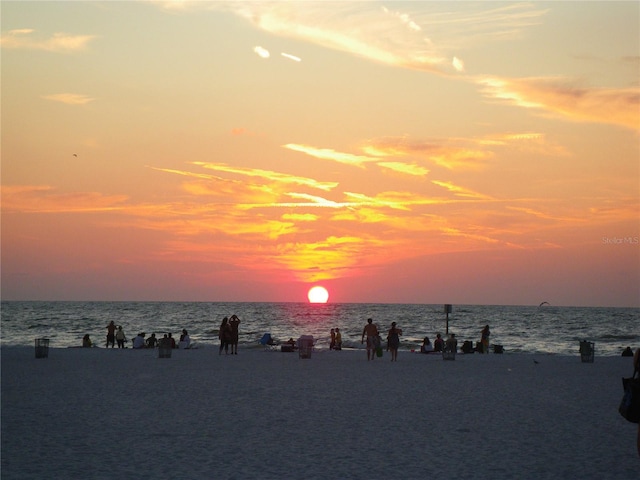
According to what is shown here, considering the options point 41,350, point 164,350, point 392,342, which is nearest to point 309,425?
point 392,342

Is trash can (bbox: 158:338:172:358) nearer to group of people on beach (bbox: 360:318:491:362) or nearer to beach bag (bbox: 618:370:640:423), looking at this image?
group of people on beach (bbox: 360:318:491:362)

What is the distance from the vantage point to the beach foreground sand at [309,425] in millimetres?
11562

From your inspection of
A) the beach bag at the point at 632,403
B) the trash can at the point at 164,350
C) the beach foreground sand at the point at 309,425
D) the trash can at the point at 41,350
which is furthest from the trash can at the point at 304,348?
the beach bag at the point at 632,403

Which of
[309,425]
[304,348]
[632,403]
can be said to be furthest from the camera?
[304,348]

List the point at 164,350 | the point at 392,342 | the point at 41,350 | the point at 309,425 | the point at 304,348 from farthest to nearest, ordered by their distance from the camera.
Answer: the point at 304,348 < the point at 164,350 < the point at 392,342 < the point at 41,350 < the point at 309,425

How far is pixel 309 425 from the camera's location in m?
15.5

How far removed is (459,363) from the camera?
117ft

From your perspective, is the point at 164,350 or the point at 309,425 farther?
the point at 164,350

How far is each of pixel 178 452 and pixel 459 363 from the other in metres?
25.0

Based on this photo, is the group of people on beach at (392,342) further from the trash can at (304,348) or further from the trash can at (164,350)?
the trash can at (164,350)

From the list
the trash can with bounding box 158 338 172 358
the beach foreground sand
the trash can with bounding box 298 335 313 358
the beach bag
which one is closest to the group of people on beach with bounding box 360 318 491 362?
the trash can with bounding box 298 335 313 358

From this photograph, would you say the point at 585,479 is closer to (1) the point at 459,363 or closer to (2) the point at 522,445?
(2) the point at 522,445

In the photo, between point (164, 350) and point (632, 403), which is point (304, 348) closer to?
point (164, 350)

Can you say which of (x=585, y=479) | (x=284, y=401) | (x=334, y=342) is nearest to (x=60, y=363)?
(x=284, y=401)
